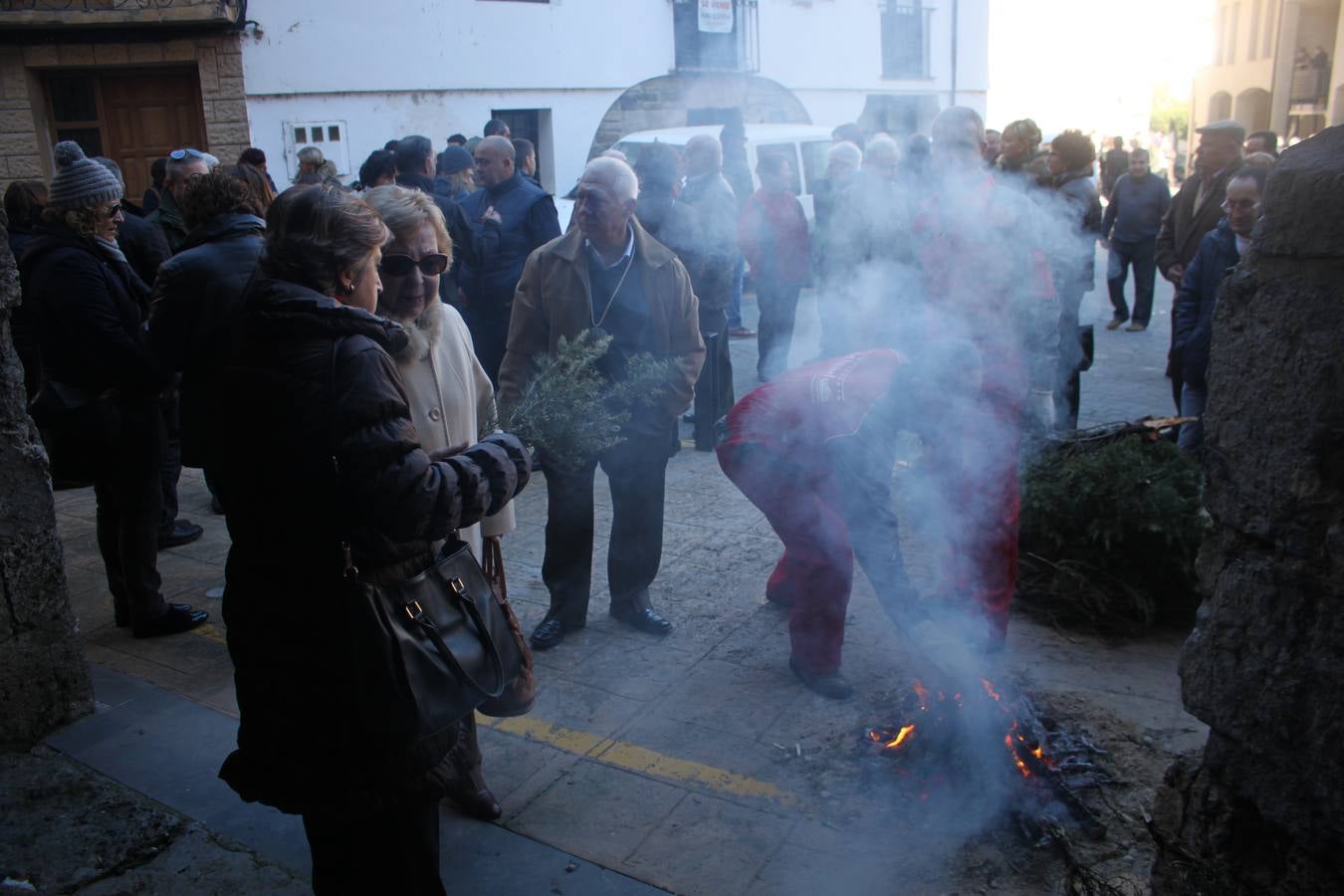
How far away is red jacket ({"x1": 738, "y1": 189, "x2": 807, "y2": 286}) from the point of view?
812 centimetres

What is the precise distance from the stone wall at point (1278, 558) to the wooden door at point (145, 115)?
12.9 metres

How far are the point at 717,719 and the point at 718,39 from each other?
16.5m

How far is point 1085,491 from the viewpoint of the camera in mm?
4449

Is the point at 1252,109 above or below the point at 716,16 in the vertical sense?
below

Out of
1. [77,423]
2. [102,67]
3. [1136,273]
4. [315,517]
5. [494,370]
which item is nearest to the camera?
[315,517]

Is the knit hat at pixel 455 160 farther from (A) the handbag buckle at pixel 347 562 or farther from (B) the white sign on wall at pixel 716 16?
(B) the white sign on wall at pixel 716 16

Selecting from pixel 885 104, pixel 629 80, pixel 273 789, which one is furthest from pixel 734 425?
pixel 885 104

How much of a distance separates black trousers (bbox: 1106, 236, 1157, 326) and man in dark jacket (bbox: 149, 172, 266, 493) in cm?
892

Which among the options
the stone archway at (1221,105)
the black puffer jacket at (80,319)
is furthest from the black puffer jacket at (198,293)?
the stone archway at (1221,105)

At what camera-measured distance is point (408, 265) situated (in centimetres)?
283

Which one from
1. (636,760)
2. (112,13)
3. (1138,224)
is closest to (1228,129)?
(1138,224)

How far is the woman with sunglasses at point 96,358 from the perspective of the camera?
13.4 feet

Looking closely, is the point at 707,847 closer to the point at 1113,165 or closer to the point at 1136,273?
the point at 1136,273

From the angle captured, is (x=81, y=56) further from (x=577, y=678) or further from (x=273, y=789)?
(x=273, y=789)
